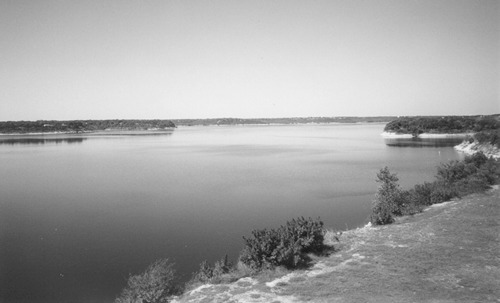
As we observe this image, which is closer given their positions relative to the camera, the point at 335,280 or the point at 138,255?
the point at 335,280

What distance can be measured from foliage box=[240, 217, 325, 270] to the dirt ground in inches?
22.6

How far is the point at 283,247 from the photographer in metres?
10.7

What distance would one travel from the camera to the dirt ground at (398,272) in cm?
807

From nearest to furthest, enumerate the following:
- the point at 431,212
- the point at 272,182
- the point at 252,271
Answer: the point at 252,271
the point at 431,212
the point at 272,182

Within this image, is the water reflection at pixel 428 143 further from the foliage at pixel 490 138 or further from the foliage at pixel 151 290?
the foliage at pixel 151 290

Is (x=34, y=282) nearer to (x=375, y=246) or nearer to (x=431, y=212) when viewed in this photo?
(x=375, y=246)

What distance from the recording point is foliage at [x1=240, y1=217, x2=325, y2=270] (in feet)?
34.2

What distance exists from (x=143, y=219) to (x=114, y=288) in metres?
8.18

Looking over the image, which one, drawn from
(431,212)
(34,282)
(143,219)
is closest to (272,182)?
(143,219)

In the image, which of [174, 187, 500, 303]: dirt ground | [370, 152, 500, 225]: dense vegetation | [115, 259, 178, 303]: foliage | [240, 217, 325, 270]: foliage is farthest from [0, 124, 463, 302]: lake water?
[174, 187, 500, 303]: dirt ground

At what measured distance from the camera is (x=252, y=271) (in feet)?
33.7

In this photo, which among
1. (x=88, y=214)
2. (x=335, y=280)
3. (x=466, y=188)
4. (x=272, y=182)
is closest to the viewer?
(x=335, y=280)

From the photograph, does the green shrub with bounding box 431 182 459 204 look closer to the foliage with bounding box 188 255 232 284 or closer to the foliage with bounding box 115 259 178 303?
the foliage with bounding box 188 255 232 284

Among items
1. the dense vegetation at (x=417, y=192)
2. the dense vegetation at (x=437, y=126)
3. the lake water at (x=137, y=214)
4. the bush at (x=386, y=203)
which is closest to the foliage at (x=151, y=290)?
the lake water at (x=137, y=214)
